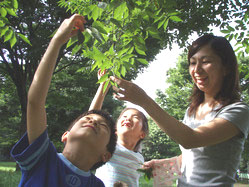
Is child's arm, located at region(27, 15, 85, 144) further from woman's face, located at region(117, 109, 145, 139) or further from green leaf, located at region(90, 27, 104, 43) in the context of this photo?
woman's face, located at region(117, 109, 145, 139)

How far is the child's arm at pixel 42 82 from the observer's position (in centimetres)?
129

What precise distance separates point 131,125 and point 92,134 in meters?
1.10

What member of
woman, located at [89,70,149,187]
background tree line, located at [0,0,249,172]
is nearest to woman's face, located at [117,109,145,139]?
woman, located at [89,70,149,187]

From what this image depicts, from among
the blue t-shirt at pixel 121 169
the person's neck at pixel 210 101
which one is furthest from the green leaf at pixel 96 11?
the blue t-shirt at pixel 121 169

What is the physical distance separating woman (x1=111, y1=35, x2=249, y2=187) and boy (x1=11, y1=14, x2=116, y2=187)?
1.37 ft

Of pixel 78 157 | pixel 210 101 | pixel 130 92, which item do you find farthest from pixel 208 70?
pixel 78 157

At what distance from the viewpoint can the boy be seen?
131cm

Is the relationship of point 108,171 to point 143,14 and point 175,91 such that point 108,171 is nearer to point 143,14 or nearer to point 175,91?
point 143,14

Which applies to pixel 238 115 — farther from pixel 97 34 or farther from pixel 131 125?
pixel 131 125

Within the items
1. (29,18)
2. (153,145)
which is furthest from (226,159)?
(153,145)

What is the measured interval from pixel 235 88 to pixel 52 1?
10341mm

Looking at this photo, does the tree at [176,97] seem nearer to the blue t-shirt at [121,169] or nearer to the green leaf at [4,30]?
the blue t-shirt at [121,169]

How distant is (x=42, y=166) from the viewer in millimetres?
1411

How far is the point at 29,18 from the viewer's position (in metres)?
9.66
